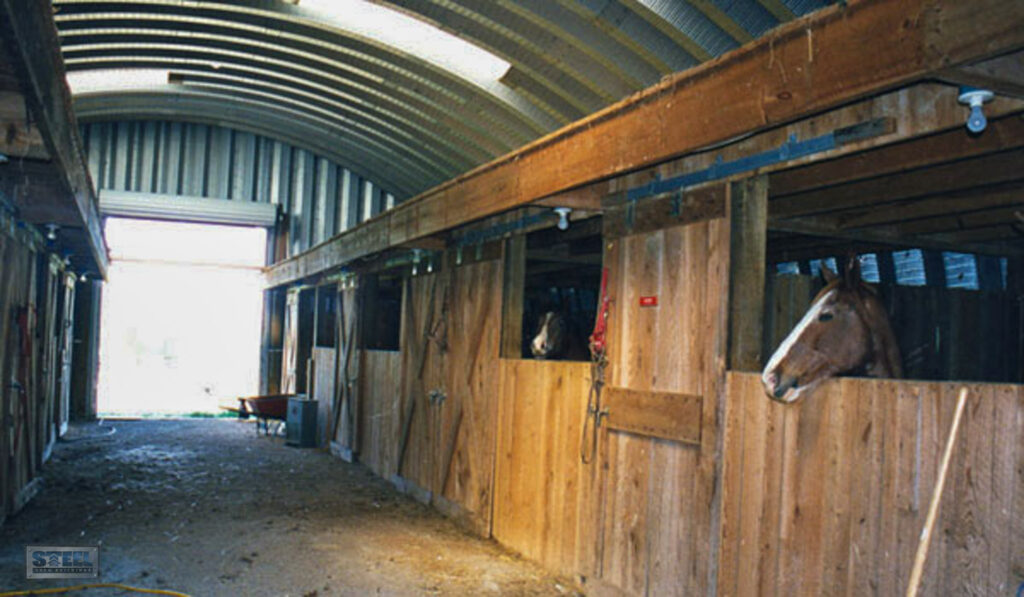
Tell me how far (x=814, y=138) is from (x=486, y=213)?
2751 millimetres

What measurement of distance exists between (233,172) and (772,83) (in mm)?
14562

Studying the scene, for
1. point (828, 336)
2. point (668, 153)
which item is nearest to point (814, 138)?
point (668, 153)

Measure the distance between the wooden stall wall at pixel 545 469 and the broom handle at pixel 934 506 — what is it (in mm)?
2378

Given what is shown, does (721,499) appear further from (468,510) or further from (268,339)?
(268,339)

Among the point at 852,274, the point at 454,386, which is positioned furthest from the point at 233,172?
the point at 852,274

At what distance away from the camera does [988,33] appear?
241cm

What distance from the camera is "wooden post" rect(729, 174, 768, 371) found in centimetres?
424

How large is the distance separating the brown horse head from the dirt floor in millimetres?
2595

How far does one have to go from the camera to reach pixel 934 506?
307 cm

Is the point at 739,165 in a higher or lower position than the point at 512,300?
higher

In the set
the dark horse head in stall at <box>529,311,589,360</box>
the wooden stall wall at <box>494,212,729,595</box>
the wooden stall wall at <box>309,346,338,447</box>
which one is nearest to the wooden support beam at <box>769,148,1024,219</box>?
the wooden stall wall at <box>494,212,729,595</box>

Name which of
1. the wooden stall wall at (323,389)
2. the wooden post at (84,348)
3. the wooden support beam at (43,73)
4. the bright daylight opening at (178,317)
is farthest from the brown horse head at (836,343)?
the wooden post at (84,348)

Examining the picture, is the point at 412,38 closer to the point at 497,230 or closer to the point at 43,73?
the point at 497,230

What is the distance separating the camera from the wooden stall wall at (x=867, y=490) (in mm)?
2916
